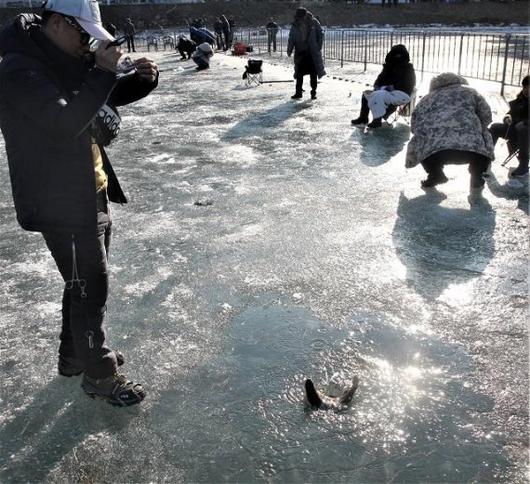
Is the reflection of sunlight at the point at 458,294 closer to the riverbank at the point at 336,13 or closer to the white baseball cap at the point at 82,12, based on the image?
the white baseball cap at the point at 82,12

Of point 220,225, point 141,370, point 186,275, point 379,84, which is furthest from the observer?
point 379,84

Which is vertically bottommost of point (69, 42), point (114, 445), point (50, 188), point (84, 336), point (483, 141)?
point (114, 445)

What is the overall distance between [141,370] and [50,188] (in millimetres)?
1235

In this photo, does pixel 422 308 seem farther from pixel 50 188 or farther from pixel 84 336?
pixel 50 188

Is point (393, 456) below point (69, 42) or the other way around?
below

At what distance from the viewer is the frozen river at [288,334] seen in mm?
2365

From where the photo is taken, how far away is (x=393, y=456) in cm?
233

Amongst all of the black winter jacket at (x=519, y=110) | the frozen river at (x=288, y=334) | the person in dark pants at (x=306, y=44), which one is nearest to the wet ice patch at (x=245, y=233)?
the frozen river at (x=288, y=334)

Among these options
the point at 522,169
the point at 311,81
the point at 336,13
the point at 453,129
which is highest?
the point at 336,13

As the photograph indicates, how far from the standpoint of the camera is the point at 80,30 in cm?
217

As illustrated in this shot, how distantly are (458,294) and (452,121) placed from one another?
7.85ft

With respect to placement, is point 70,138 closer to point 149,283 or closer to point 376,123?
point 149,283

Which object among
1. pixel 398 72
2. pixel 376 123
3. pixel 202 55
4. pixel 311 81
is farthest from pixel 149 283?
pixel 202 55

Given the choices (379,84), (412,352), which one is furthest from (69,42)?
(379,84)
